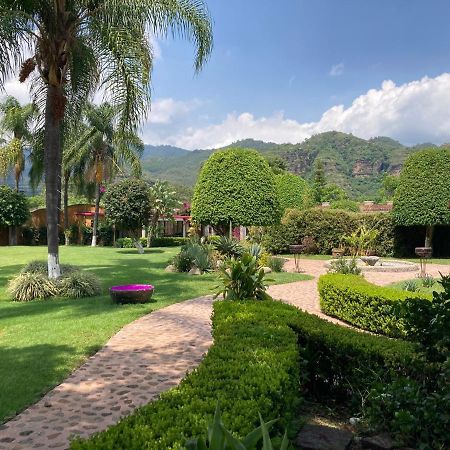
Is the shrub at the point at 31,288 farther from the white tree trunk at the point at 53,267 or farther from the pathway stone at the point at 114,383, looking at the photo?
the pathway stone at the point at 114,383

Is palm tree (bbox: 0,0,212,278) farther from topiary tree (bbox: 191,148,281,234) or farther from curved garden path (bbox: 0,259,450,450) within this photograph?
topiary tree (bbox: 191,148,281,234)

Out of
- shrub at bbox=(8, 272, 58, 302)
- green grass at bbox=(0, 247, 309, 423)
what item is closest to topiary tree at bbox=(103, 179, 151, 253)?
green grass at bbox=(0, 247, 309, 423)

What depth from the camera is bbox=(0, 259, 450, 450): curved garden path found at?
353 cm

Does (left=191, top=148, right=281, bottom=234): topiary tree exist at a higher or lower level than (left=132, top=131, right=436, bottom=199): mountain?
lower

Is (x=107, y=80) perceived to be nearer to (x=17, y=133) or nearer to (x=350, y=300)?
(x=350, y=300)

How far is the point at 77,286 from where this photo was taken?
1034 cm

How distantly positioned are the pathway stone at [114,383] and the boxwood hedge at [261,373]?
862 mm

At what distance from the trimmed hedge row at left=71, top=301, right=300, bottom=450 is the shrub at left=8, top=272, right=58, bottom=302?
23.8ft

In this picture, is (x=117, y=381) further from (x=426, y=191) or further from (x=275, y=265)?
(x=426, y=191)

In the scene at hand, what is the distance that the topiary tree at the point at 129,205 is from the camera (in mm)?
25000

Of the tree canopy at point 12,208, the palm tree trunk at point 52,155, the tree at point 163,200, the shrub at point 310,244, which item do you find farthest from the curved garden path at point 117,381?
the tree canopy at point 12,208

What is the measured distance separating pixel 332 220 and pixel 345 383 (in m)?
20.2

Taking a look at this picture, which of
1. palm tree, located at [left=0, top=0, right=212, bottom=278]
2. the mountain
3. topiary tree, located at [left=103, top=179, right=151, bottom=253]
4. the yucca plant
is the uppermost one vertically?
the mountain

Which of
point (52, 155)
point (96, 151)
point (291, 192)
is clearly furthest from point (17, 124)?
point (52, 155)
